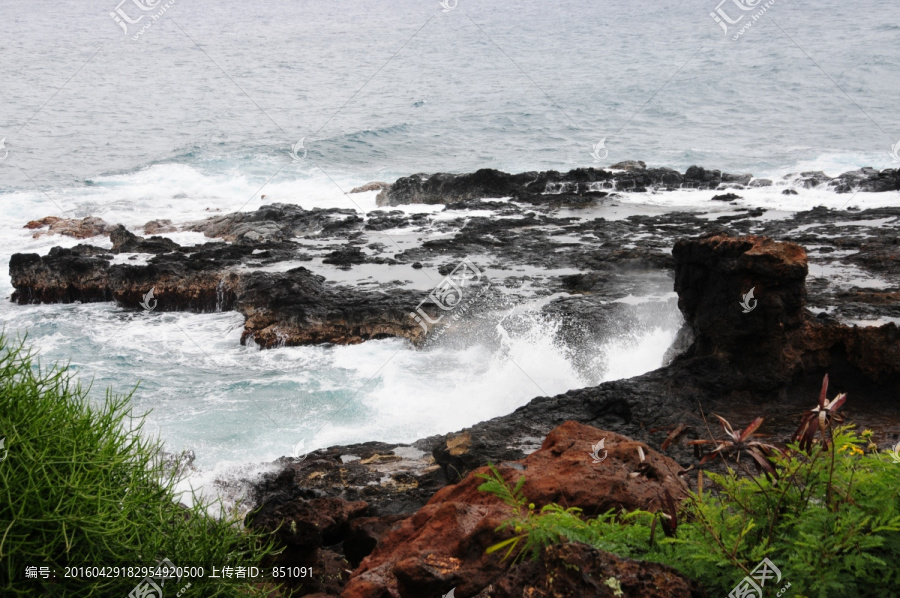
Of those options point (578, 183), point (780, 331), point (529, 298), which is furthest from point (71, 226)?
point (780, 331)

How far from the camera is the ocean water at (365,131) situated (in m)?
11.3

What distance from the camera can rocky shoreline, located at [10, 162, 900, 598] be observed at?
4.61m

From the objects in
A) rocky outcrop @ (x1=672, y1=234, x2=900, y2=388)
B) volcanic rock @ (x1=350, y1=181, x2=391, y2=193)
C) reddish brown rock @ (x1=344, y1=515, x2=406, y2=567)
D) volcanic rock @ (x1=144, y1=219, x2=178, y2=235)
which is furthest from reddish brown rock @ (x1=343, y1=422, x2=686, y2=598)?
volcanic rock @ (x1=350, y1=181, x2=391, y2=193)

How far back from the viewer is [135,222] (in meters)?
25.1

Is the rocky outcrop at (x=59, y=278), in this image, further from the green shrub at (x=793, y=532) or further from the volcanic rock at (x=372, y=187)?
the green shrub at (x=793, y=532)

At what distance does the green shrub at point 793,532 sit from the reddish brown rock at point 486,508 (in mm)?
311

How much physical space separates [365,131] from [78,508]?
131 ft

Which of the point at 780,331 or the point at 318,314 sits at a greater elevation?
the point at 780,331

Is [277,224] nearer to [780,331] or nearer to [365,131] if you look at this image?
[780,331]

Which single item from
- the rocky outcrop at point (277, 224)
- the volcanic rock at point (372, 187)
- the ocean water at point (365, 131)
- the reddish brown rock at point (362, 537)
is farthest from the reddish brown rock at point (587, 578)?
the volcanic rock at point (372, 187)

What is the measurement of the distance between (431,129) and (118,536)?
4075cm

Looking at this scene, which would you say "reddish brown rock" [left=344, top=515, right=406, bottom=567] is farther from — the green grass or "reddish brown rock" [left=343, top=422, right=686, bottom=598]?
the green grass

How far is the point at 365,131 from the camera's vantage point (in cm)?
4138

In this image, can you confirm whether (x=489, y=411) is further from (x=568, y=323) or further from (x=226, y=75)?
(x=226, y=75)
